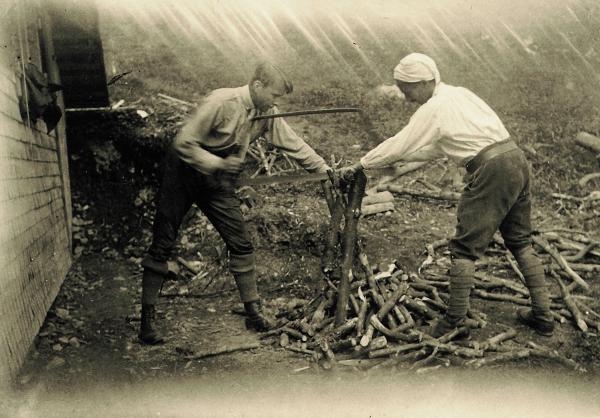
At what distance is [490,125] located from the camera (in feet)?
13.9

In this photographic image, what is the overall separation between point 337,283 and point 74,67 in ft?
12.2

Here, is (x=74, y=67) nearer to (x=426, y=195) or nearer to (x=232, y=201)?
(x=232, y=201)

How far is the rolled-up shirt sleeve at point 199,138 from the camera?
4.22 m

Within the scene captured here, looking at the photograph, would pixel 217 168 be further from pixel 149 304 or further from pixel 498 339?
pixel 498 339

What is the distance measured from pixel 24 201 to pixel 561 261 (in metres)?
4.97

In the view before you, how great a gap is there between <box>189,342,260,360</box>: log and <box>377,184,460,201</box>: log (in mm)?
3978

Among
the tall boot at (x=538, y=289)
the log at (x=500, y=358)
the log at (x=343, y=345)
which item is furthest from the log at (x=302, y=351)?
the tall boot at (x=538, y=289)

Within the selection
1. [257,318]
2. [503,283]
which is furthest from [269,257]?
[503,283]

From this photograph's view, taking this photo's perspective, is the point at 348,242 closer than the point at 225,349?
No

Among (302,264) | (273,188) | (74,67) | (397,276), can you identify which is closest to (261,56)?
(273,188)

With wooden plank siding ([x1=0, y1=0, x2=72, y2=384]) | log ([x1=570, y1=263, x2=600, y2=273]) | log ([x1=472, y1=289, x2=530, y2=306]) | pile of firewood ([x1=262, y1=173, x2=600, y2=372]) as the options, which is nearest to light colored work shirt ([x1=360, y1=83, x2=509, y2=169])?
pile of firewood ([x1=262, y1=173, x2=600, y2=372])

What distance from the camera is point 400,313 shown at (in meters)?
4.81

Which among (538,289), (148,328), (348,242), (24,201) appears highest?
(24,201)

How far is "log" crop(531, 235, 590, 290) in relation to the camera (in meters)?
5.59
